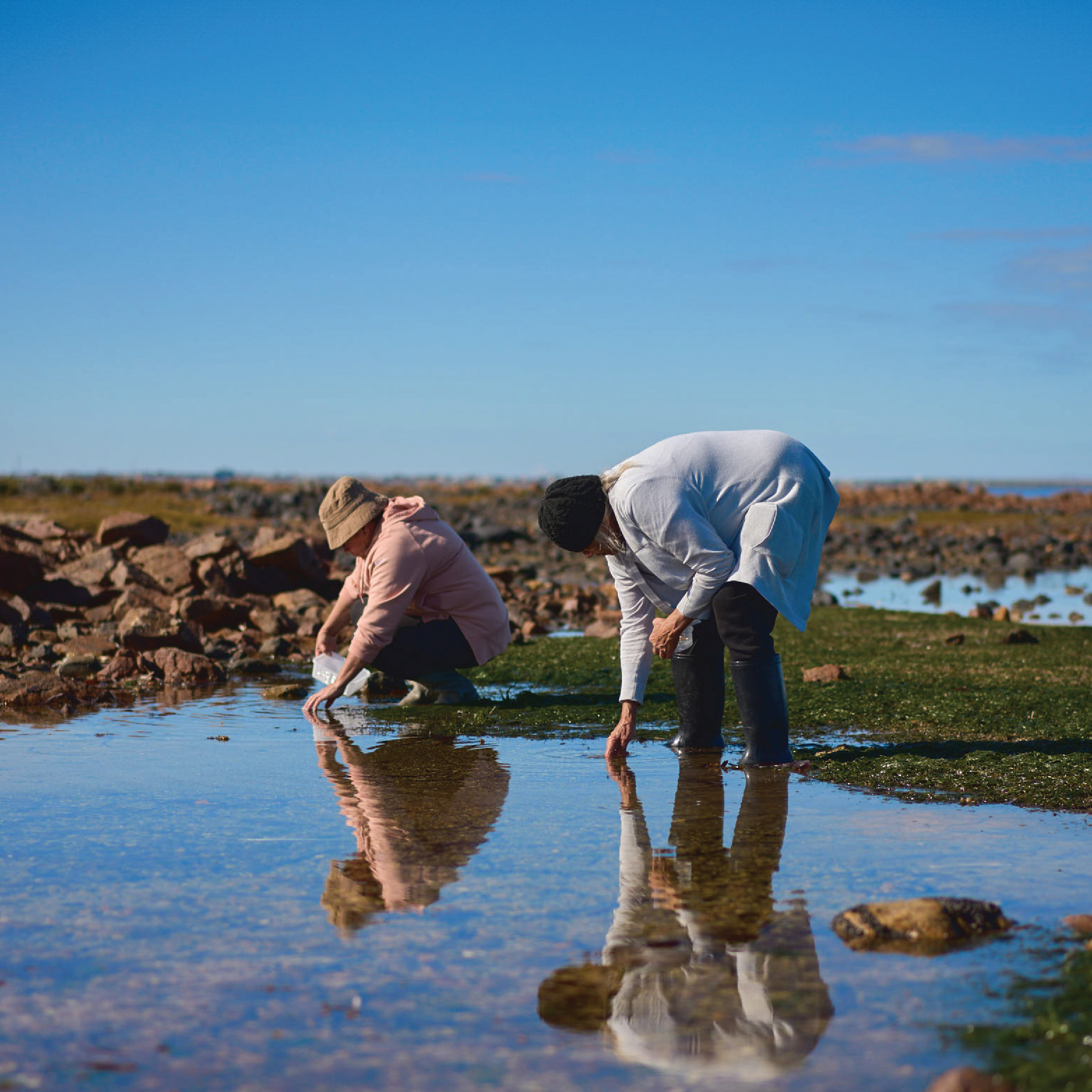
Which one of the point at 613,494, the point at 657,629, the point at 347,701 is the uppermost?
the point at 613,494

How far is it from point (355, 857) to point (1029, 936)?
203 centimetres

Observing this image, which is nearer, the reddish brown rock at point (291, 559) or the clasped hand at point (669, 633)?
the clasped hand at point (669, 633)

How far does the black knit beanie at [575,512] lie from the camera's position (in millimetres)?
5328

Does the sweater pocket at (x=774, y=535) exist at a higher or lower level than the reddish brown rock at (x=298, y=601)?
higher

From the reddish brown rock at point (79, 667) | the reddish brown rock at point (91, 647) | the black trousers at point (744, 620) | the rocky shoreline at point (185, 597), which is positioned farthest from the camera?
the reddish brown rock at point (91, 647)

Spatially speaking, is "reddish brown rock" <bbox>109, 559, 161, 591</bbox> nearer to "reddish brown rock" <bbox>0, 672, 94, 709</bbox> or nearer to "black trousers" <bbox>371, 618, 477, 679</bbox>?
"reddish brown rock" <bbox>0, 672, 94, 709</bbox>

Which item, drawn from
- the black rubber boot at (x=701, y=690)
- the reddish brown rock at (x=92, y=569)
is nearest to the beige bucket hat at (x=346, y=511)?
the black rubber boot at (x=701, y=690)

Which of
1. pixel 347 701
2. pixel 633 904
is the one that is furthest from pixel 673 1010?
pixel 347 701

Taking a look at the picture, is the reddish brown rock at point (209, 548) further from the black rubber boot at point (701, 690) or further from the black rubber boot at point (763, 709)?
the black rubber boot at point (763, 709)

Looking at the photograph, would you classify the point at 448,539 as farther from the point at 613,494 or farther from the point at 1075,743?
the point at 1075,743

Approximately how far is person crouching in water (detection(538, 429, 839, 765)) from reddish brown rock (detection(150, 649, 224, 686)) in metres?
4.40

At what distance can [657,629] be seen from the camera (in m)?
5.51

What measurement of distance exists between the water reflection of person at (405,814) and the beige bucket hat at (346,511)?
107 cm

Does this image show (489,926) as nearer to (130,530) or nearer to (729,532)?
(729,532)
